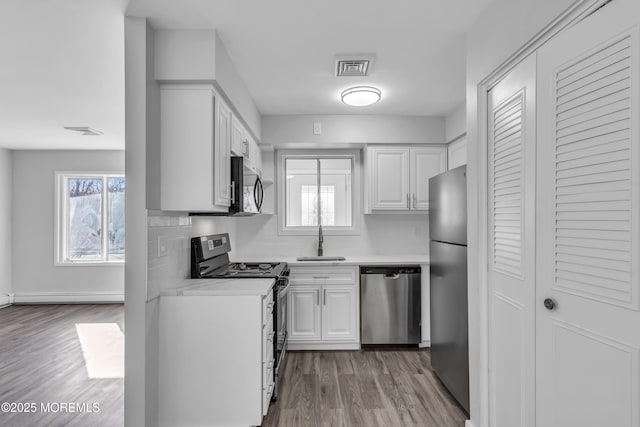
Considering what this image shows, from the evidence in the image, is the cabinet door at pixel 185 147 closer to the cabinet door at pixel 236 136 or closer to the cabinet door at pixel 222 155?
the cabinet door at pixel 222 155

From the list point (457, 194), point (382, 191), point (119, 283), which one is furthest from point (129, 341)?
point (119, 283)

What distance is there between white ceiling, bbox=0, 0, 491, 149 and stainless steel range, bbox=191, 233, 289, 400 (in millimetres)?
1408

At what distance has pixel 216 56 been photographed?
2156 millimetres

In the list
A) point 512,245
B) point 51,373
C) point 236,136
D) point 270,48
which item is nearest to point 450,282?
point 512,245

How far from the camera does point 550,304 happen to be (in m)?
1.45

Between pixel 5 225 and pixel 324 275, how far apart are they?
17.4 feet

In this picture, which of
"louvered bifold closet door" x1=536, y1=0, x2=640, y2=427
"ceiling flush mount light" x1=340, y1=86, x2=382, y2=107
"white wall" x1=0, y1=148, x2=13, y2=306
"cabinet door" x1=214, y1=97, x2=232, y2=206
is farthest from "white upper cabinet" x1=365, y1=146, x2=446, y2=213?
"white wall" x1=0, y1=148, x2=13, y2=306

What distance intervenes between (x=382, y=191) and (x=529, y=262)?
A: 2.44 meters

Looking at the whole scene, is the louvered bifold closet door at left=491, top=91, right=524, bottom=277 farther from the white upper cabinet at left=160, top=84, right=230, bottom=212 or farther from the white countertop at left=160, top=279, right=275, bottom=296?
the white upper cabinet at left=160, top=84, right=230, bottom=212

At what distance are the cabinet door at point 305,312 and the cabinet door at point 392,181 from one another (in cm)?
123

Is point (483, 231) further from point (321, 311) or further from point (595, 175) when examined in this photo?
point (321, 311)

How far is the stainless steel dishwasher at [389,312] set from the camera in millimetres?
3590

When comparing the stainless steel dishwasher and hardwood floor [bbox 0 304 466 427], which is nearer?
hardwood floor [bbox 0 304 466 427]

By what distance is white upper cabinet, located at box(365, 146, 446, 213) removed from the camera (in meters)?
3.97
